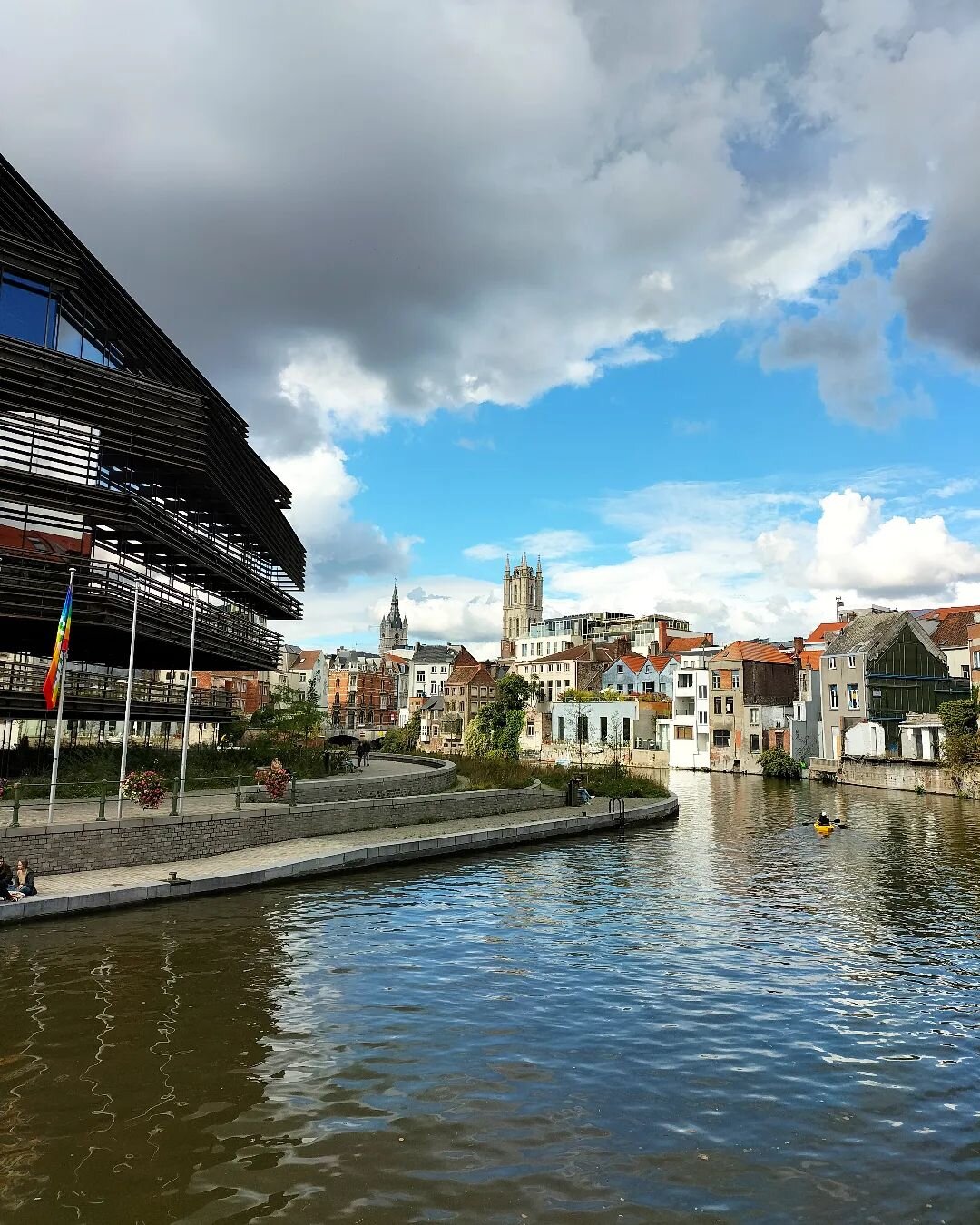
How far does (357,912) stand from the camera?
20609 mm

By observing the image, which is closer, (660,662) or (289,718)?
(289,718)

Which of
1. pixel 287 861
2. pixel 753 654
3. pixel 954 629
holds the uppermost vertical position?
pixel 954 629

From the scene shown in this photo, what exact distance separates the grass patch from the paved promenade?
7.37 meters

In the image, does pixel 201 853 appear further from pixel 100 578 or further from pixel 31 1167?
pixel 31 1167

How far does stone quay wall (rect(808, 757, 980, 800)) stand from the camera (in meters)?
57.6

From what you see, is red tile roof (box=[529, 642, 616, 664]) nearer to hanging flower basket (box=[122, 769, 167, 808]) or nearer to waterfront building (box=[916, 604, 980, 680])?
waterfront building (box=[916, 604, 980, 680])

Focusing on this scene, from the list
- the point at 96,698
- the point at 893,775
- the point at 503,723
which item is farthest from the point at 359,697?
the point at 96,698

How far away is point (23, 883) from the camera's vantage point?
18.7 meters

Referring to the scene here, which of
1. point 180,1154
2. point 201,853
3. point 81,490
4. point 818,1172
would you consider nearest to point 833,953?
point 818,1172

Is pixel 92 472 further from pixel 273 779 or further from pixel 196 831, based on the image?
pixel 196 831

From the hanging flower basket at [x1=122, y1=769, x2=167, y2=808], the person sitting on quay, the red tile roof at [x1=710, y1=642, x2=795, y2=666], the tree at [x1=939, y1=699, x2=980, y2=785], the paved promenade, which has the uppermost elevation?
the red tile roof at [x1=710, y1=642, x2=795, y2=666]

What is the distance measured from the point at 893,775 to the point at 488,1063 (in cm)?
5930

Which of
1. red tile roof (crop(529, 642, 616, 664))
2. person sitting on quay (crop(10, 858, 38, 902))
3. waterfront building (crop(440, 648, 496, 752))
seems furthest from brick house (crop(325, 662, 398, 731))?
person sitting on quay (crop(10, 858, 38, 902))

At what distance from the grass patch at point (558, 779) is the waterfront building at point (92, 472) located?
53.5 ft
